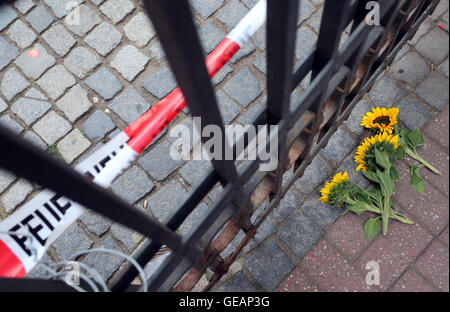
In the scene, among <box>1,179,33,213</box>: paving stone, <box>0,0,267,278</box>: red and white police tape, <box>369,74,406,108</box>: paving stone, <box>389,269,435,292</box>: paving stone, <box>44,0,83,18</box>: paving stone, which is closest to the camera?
<box>0,0,267,278</box>: red and white police tape

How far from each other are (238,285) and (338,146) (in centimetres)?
136

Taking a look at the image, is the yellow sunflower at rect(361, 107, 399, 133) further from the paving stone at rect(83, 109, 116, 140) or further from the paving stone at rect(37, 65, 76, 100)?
the paving stone at rect(37, 65, 76, 100)

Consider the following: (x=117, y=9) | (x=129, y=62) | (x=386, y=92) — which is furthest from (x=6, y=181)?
(x=386, y=92)

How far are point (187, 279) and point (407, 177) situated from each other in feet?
6.60

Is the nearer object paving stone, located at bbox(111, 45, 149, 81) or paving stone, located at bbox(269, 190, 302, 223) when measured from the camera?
paving stone, located at bbox(269, 190, 302, 223)

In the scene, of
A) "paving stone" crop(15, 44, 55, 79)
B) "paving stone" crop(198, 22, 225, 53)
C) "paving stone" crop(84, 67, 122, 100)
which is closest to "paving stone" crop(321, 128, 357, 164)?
"paving stone" crop(198, 22, 225, 53)

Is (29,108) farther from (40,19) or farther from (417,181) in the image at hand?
(417,181)

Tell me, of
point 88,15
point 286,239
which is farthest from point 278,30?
point 88,15

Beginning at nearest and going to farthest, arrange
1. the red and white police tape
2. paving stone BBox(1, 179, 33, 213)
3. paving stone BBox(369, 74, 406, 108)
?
1. the red and white police tape
2. paving stone BBox(1, 179, 33, 213)
3. paving stone BBox(369, 74, 406, 108)

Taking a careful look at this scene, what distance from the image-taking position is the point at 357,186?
307cm

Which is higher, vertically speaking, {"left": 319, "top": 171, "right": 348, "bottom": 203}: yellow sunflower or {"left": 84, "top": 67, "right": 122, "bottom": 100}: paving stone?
{"left": 84, "top": 67, "right": 122, "bottom": 100}: paving stone

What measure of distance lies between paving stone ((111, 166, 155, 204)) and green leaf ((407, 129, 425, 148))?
210cm

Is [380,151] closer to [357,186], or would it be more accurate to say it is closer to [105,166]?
[357,186]

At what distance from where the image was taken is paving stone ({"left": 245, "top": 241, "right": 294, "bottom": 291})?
2.93m
